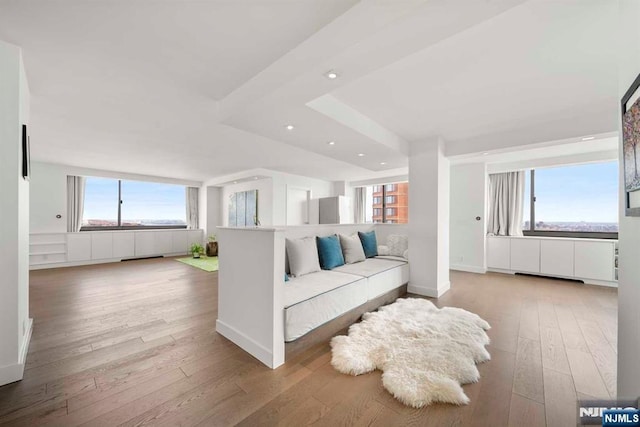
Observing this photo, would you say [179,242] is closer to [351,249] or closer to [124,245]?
[124,245]

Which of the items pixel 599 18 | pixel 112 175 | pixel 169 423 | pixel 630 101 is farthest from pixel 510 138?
pixel 112 175

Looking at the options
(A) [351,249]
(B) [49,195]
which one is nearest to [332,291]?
(A) [351,249]

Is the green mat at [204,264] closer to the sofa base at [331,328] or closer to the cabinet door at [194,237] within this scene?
the cabinet door at [194,237]

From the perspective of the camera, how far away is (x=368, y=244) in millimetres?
4238

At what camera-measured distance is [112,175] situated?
6.59 m

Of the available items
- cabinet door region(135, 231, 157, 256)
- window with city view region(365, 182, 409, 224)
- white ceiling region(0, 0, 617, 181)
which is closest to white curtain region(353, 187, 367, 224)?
window with city view region(365, 182, 409, 224)

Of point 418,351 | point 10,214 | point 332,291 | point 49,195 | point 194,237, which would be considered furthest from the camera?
point 194,237

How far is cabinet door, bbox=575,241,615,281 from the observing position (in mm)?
4285

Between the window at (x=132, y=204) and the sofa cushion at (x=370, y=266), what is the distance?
6.92m

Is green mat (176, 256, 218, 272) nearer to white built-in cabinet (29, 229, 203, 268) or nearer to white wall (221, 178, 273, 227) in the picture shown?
white built-in cabinet (29, 229, 203, 268)

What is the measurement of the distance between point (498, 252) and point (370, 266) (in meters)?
3.59

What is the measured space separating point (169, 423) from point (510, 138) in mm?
4589

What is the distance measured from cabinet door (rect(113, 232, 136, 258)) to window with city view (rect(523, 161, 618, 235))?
970 centimetres

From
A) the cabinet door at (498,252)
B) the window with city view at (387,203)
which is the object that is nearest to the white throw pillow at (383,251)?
the cabinet door at (498,252)
